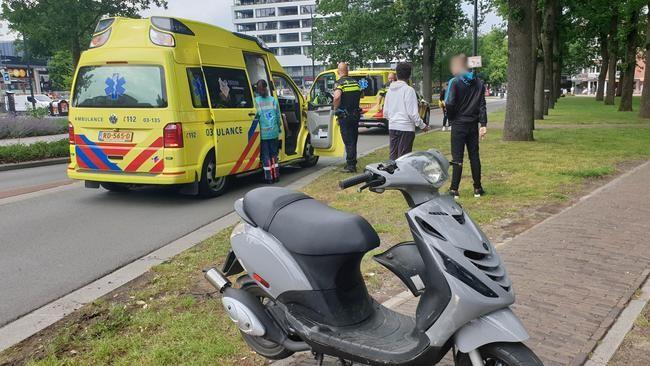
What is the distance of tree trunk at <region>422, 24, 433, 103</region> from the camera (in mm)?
36094

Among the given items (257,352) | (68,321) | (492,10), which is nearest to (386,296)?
(257,352)

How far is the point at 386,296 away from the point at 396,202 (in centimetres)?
351

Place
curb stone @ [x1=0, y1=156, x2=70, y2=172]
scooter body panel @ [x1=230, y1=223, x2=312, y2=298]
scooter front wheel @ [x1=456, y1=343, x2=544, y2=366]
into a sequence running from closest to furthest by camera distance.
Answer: scooter front wheel @ [x1=456, y1=343, x2=544, y2=366] < scooter body panel @ [x1=230, y1=223, x2=312, y2=298] < curb stone @ [x1=0, y1=156, x2=70, y2=172]

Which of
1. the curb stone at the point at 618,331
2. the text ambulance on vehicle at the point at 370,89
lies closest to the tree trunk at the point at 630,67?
the text ambulance on vehicle at the point at 370,89

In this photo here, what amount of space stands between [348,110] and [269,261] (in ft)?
25.3

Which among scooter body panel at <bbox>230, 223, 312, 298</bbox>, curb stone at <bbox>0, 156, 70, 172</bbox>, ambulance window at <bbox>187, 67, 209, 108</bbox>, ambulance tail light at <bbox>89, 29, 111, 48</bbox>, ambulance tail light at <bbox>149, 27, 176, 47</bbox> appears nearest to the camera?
scooter body panel at <bbox>230, 223, 312, 298</bbox>

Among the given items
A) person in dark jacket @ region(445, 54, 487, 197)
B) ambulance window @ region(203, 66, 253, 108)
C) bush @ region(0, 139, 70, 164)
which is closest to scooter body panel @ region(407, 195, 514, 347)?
person in dark jacket @ region(445, 54, 487, 197)

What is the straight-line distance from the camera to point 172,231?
22.6 ft

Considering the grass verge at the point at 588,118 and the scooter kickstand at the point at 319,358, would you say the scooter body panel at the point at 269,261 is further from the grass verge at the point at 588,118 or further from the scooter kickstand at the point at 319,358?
the grass verge at the point at 588,118

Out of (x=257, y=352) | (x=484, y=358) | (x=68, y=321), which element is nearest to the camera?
(x=484, y=358)

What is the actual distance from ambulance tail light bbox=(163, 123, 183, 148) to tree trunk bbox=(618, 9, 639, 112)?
29.2m

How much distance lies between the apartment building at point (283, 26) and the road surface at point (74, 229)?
343ft

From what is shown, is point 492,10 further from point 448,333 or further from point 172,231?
point 448,333

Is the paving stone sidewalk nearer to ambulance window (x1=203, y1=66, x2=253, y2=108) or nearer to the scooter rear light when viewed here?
the scooter rear light
